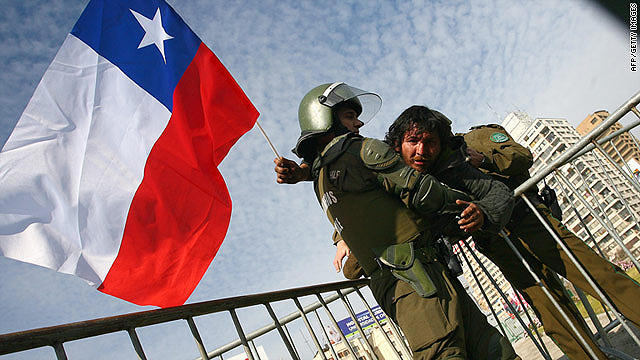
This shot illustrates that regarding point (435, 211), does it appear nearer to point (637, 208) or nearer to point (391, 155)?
point (391, 155)

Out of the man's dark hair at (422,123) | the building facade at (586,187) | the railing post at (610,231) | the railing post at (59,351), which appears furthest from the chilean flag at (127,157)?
the railing post at (610,231)

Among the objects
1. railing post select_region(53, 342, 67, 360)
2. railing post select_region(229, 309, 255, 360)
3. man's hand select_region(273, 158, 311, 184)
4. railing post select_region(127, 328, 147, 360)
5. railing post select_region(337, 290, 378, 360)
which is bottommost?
railing post select_region(337, 290, 378, 360)

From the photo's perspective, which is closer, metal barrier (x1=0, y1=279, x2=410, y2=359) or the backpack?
metal barrier (x1=0, y1=279, x2=410, y2=359)

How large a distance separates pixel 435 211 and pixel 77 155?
2.64 meters

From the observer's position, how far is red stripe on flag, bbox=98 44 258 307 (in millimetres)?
2719

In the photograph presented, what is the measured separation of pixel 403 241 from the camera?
2305 millimetres

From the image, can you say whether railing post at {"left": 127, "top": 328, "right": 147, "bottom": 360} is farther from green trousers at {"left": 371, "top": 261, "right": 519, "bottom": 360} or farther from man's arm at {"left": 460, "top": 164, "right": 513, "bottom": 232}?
man's arm at {"left": 460, "top": 164, "right": 513, "bottom": 232}

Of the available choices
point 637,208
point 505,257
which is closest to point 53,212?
point 505,257

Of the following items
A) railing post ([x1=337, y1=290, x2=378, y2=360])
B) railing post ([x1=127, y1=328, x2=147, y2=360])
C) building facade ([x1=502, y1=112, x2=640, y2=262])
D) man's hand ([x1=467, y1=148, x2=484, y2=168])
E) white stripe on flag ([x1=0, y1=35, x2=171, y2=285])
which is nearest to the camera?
railing post ([x1=127, y1=328, x2=147, y2=360])

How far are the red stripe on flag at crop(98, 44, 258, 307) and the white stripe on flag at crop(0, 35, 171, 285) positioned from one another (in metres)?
0.11

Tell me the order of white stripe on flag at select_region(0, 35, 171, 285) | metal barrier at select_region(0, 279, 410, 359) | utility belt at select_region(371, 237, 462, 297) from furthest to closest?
white stripe on flag at select_region(0, 35, 171, 285) < utility belt at select_region(371, 237, 462, 297) < metal barrier at select_region(0, 279, 410, 359)

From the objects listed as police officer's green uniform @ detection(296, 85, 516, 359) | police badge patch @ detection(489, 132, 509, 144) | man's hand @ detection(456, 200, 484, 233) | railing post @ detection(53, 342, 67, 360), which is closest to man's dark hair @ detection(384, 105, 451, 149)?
police officer's green uniform @ detection(296, 85, 516, 359)

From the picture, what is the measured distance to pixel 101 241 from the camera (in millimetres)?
2719

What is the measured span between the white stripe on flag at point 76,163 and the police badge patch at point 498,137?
2864mm
